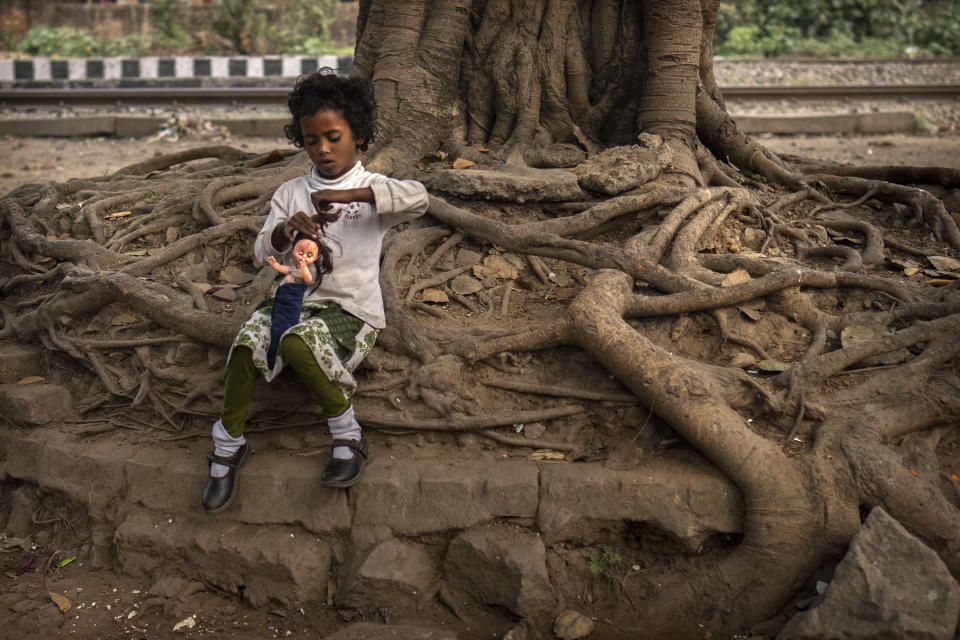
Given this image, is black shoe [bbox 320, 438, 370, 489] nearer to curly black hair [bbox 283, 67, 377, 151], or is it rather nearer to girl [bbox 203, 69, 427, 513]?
girl [bbox 203, 69, 427, 513]

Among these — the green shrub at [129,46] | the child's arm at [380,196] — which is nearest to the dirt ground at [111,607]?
the child's arm at [380,196]

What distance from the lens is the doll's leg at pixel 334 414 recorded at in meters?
3.11

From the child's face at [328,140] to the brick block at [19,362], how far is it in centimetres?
240

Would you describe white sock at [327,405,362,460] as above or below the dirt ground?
above

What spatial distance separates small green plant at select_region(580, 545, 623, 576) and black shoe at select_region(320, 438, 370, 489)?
106 cm

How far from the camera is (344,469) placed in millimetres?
3320

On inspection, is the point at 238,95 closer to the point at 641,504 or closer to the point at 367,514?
the point at 367,514

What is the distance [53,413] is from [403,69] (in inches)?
120

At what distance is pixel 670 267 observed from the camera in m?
4.12

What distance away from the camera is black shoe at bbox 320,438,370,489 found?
10.8 feet

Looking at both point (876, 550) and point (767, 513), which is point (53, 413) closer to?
point (767, 513)

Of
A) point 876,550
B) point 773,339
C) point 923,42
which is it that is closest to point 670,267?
point 773,339

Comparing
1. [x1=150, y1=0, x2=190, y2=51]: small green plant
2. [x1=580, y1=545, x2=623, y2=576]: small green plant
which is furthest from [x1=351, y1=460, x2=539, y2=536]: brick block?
[x1=150, y1=0, x2=190, y2=51]: small green plant

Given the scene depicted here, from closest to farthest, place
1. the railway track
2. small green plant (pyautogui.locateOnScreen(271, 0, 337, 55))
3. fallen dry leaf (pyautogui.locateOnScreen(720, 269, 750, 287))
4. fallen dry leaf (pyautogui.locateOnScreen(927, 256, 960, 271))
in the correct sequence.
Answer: fallen dry leaf (pyautogui.locateOnScreen(720, 269, 750, 287)) < fallen dry leaf (pyautogui.locateOnScreen(927, 256, 960, 271)) < the railway track < small green plant (pyautogui.locateOnScreen(271, 0, 337, 55))
